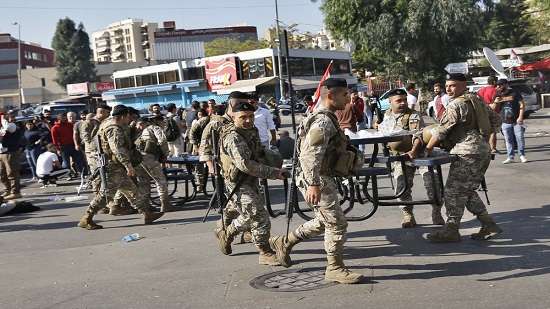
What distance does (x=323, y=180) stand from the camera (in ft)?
20.6

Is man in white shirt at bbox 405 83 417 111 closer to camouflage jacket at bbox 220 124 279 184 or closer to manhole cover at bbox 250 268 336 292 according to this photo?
camouflage jacket at bbox 220 124 279 184

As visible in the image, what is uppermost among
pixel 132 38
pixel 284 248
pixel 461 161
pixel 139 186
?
pixel 132 38

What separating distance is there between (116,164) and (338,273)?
479 centimetres

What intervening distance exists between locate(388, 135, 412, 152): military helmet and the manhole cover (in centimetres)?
210

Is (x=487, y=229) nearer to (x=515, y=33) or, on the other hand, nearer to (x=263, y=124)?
(x=263, y=124)

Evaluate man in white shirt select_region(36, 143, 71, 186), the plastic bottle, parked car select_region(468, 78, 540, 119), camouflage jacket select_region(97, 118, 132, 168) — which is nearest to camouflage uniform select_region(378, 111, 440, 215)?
the plastic bottle

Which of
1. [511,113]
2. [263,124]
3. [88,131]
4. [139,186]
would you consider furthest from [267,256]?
[511,113]

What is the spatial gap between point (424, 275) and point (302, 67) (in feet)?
176

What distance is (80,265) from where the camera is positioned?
789cm

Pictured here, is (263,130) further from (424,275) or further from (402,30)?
(402,30)

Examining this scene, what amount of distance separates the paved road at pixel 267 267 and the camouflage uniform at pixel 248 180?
1.27ft

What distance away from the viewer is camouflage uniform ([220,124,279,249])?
697 cm

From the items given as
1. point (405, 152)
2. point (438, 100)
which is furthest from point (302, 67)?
point (405, 152)

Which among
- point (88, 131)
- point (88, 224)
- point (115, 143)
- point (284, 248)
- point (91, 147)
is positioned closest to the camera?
point (284, 248)
